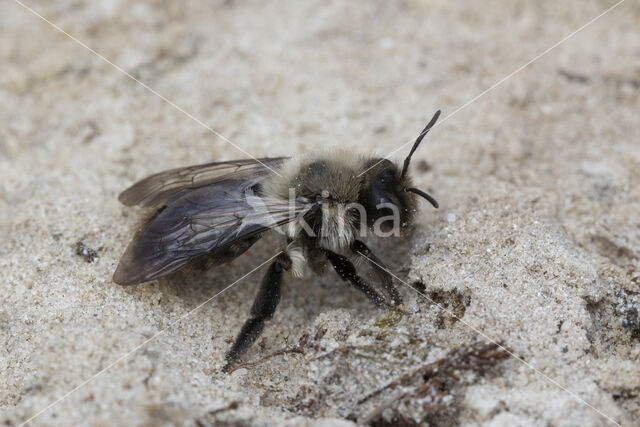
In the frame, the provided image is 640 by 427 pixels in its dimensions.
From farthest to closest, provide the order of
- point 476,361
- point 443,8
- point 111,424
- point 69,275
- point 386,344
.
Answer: point 443,8 → point 69,275 → point 386,344 → point 476,361 → point 111,424

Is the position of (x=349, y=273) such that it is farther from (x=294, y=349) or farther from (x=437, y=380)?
(x=437, y=380)

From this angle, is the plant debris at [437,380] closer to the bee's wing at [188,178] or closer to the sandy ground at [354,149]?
Result: the sandy ground at [354,149]

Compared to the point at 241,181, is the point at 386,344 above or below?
below

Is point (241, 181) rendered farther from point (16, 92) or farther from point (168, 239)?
point (16, 92)

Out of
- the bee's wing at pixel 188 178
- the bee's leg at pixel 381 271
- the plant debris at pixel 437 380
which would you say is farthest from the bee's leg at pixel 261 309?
the plant debris at pixel 437 380

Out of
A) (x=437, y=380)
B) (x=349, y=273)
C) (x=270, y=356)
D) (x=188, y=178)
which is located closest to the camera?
(x=437, y=380)

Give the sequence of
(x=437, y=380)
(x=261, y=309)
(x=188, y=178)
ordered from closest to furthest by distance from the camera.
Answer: (x=437, y=380) → (x=261, y=309) → (x=188, y=178)

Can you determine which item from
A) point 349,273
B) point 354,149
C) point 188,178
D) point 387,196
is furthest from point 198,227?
point 354,149

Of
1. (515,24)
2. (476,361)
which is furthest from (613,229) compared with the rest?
(515,24)
